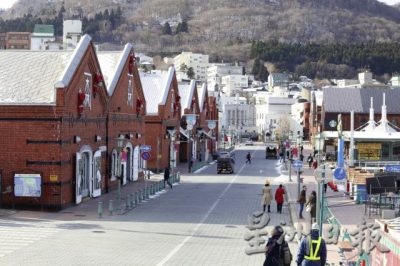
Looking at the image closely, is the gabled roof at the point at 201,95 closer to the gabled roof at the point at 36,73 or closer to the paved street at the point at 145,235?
the paved street at the point at 145,235

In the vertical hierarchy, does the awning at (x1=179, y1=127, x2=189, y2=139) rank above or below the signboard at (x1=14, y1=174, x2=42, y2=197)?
above

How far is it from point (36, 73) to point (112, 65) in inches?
438

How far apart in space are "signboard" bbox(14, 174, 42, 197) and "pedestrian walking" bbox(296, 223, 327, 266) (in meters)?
19.8

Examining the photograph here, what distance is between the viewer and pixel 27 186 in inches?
1243

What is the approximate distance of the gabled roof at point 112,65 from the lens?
143 feet

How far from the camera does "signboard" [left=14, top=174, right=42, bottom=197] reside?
3150 centimetres

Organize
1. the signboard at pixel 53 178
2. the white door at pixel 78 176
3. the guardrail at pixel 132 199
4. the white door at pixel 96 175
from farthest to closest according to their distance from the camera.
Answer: the white door at pixel 96 175 → the white door at pixel 78 176 → the signboard at pixel 53 178 → the guardrail at pixel 132 199

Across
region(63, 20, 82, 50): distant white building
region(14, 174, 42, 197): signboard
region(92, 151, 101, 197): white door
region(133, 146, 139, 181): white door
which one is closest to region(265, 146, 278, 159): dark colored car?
region(63, 20, 82, 50): distant white building

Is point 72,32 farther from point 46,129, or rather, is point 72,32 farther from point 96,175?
point 46,129

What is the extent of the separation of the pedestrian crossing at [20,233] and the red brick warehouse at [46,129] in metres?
4.14

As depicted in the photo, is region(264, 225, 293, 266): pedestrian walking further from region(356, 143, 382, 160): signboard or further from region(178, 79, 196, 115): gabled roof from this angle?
region(178, 79, 196, 115): gabled roof

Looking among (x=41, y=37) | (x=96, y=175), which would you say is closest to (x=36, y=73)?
(x=96, y=175)

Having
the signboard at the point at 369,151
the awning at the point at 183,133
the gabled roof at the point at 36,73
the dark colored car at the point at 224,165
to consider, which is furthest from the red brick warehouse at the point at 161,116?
the gabled roof at the point at 36,73

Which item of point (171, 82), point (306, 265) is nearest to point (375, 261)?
point (306, 265)
